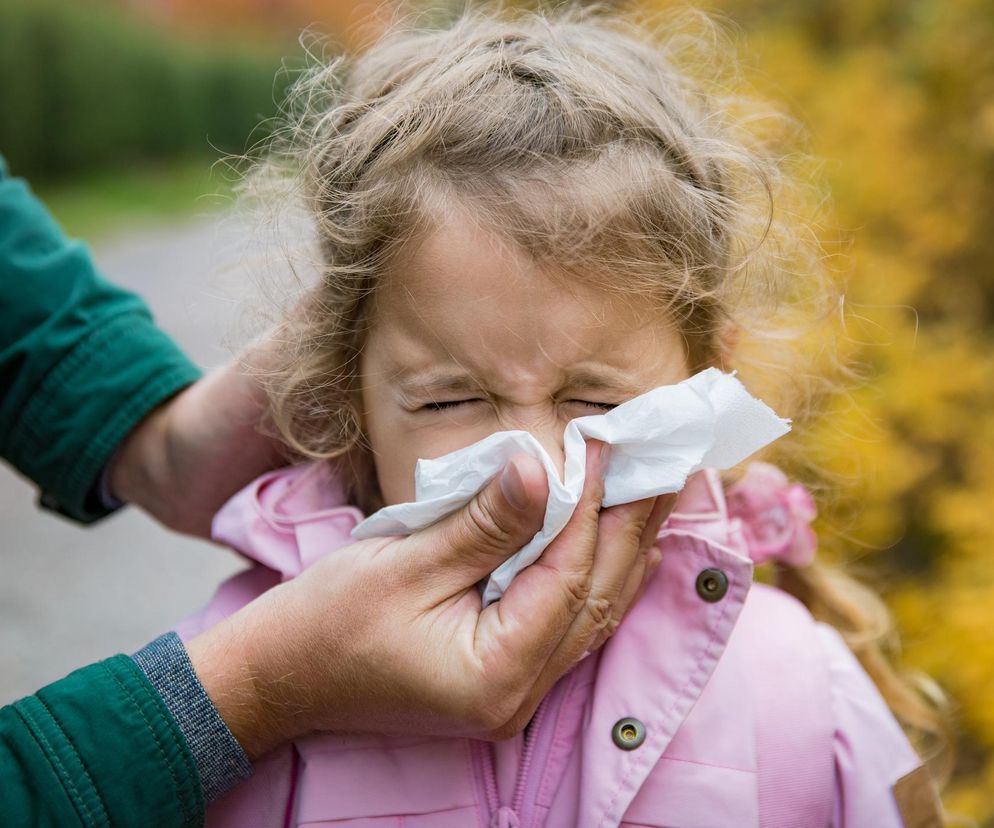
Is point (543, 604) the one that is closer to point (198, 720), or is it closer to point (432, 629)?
point (432, 629)

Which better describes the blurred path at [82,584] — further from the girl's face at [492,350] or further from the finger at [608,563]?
the finger at [608,563]

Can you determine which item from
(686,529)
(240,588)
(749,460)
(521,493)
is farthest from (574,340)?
(240,588)

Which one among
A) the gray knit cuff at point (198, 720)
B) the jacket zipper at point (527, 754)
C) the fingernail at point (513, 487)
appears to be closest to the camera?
the fingernail at point (513, 487)

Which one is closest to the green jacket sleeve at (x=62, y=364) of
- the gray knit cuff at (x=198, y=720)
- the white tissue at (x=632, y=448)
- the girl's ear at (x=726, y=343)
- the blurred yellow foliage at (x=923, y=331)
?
the gray knit cuff at (x=198, y=720)

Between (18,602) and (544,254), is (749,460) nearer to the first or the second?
(544,254)

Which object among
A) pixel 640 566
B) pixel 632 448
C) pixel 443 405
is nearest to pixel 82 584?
pixel 443 405

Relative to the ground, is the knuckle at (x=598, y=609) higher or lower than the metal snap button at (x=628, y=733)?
higher

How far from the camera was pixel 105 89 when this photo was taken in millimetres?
16266

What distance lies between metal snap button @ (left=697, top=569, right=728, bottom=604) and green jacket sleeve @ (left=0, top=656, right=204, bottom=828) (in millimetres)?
853

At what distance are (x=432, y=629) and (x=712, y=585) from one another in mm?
497

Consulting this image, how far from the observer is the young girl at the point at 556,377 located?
1621mm

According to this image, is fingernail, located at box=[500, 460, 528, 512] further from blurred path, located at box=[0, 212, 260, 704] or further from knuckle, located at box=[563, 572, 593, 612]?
blurred path, located at box=[0, 212, 260, 704]

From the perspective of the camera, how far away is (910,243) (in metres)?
3.84

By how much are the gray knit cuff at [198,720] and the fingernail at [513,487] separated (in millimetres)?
566
